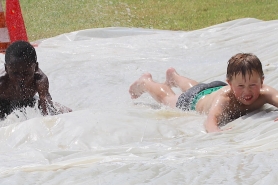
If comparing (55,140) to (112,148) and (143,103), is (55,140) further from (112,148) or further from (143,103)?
(143,103)

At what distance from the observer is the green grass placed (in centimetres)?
1135

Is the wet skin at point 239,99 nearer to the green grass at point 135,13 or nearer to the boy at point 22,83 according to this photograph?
the boy at point 22,83

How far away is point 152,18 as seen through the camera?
12164 millimetres

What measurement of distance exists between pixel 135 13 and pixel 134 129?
862 centimetres

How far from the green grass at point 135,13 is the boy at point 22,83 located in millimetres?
5578

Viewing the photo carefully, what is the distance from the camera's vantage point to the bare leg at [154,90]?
523 cm

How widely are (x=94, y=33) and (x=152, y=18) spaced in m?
4.38

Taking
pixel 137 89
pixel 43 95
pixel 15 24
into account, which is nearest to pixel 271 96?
pixel 137 89

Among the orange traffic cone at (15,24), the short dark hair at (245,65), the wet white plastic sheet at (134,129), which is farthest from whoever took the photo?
the orange traffic cone at (15,24)

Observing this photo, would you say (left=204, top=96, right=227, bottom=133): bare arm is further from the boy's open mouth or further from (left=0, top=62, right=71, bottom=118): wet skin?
(left=0, top=62, right=71, bottom=118): wet skin

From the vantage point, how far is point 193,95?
497 cm

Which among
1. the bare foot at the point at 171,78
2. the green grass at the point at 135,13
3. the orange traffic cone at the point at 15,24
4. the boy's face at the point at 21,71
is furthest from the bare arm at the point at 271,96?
the green grass at the point at 135,13

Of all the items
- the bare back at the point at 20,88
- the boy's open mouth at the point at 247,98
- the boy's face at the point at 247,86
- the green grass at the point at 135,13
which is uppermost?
the boy's face at the point at 247,86

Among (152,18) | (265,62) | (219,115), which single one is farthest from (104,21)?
(219,115)
